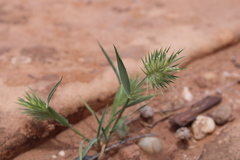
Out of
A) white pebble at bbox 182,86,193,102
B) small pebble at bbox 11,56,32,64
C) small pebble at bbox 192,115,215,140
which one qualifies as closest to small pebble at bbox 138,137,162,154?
small pebble at bbox 192,115,215,140

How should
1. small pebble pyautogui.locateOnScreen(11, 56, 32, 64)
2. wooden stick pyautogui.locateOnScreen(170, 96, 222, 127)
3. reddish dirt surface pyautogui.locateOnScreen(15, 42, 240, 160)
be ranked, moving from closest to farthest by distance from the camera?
reddish dirt surface pyautogui.locateOnScreen(15, 42, 240, 160), wooden stick pyautogui.locateOnScreen(170, 96, 222, 127), small pebble pyautogui.locateOnScreen(11, 56, 32, 64)

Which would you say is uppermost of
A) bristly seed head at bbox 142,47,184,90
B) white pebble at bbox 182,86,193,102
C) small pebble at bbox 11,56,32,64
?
bristly seed head at bbox 142,47,184,90

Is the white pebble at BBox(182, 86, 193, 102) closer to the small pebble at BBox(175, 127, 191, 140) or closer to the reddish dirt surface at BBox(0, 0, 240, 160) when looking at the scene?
the reddish dirt surface at BBox(0, 0, 240, 160)

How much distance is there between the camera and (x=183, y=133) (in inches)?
77.2

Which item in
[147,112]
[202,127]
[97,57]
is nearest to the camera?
[202,127]

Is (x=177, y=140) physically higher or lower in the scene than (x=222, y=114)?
lower

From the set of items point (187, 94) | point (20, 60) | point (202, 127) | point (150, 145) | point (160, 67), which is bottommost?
point (150, 145)

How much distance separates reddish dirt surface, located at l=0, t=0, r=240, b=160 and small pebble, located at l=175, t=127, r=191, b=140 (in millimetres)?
72

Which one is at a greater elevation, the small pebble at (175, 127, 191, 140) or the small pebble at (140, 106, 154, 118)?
the small pebble at (140, 106, 154, 118)

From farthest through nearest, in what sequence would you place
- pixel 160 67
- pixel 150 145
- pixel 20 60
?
pixel 20 60
pixel 150 145
pixel 160 67

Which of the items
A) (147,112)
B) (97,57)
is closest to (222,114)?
(147,112)

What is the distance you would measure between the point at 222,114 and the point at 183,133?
1.18 ft

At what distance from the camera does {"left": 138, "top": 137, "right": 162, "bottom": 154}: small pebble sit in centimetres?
190

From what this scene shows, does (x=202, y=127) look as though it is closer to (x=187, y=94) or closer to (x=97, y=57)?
(x=187, y=94)
